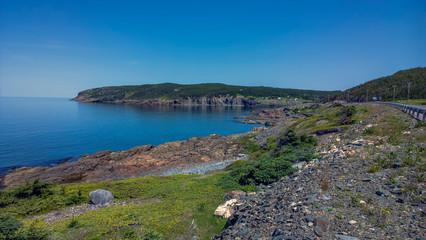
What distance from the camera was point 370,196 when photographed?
9141 mm

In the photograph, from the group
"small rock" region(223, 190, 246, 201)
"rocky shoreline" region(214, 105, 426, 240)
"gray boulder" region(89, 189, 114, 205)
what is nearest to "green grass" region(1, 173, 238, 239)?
"small rock" region(223, 190, 246, 201)

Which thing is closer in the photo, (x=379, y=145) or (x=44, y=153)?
(x=379, y=145)

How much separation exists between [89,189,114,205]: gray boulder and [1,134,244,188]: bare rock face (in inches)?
723

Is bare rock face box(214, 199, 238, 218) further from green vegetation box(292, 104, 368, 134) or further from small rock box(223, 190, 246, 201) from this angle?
green vegetation box(292, 104, 368, 134)

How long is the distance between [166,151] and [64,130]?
53.4 m

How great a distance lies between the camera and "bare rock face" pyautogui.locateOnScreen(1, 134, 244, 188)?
124ft

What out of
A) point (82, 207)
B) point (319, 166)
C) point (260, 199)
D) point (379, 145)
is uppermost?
point (379, 145)

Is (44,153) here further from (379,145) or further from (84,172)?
(379,145)

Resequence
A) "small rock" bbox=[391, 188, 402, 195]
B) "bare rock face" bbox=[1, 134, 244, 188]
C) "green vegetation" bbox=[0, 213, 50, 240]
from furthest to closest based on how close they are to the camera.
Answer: "bare rock face" bbox=[1, 134, 244, 188] < "green vegetation" bbox=[0, 213, 50, 240] < "small rock" bbox=[391, 188, 402, 195]

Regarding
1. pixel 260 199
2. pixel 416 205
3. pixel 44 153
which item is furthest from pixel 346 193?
pixel 44 153

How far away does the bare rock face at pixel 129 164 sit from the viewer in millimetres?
37688

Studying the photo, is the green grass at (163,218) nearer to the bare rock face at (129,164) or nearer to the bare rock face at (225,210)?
the bare rock face at (225,210)

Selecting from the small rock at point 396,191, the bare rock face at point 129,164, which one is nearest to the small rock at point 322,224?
the small rock at point 396,191

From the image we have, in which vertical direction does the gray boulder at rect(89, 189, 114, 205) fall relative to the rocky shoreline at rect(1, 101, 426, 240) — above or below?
below
